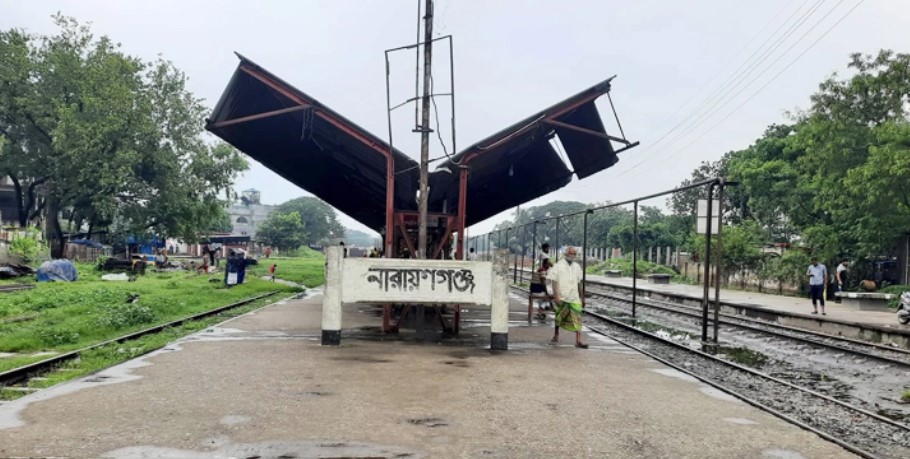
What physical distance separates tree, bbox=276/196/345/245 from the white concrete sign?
321 feet

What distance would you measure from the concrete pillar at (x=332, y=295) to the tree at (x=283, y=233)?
7726 cm

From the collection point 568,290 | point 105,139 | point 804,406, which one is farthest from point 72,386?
point 105,139

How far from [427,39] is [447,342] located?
494cm

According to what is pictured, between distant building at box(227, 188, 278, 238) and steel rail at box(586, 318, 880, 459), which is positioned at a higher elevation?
distant building at box(227, 188, 278, 238)

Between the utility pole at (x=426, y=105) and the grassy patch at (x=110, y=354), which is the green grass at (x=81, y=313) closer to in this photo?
→ the grassy patch at (x=110, y=354)

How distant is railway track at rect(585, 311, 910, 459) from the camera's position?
5.80 m

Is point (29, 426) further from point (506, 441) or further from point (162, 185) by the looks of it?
point (162, 185)

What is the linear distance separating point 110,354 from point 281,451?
5911 millimetres

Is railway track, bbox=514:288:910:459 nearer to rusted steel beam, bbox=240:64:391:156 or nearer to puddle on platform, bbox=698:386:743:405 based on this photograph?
puddle on platform, bbox=698:386:743:405

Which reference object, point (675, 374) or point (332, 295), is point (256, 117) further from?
point (675, 374)

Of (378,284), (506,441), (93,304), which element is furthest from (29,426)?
(93,304)

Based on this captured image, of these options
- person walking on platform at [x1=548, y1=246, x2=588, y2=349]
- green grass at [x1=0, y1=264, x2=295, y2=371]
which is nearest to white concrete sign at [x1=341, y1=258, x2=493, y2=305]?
person walking on platform at [x1=548, y1=246, x2=588, y2=349]

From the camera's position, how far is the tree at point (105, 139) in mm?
33781

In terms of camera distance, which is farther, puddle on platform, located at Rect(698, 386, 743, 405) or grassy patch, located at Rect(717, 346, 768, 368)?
grassy patch, located at Rect(717, 346, 768, 368)
